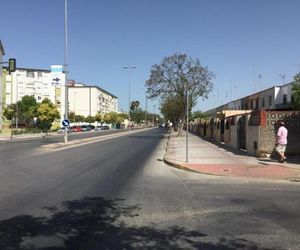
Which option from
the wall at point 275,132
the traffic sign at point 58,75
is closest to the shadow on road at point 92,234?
the wall at point 275,132

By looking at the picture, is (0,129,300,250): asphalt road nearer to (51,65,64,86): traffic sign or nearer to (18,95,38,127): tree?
(51,65,64,86): traffic sign

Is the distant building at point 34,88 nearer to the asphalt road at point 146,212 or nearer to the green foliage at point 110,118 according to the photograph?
the green foliage at point 110,118

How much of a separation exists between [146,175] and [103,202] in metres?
5.73

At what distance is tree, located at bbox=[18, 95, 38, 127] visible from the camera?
3826 inches

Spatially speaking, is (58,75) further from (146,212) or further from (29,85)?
(29,85)

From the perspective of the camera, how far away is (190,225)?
26.8 feet

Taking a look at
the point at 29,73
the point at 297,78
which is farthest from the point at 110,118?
the point at 297,78

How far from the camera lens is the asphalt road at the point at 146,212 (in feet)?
23.3

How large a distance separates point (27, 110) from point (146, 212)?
360 feet

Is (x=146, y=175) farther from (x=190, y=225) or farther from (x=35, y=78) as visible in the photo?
(x=35, y=78)

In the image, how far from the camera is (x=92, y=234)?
24.5 ft

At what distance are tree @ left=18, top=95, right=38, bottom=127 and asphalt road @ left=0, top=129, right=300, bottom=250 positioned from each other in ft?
259

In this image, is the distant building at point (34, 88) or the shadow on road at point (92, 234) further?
the distant building at point (34, 88)

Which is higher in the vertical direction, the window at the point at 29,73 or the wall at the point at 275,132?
the window at the point at 29,73
